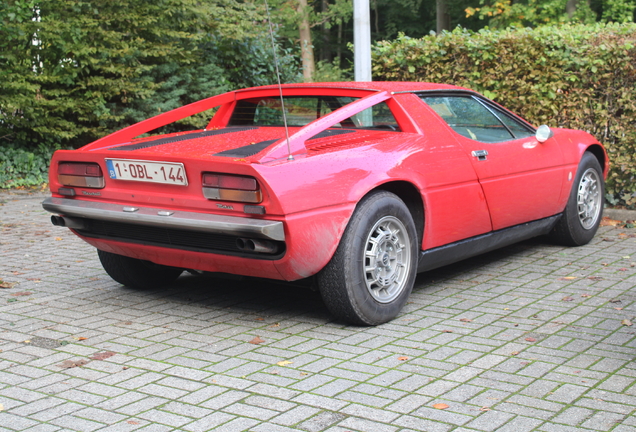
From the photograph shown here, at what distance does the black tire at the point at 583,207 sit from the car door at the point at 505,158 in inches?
13.6

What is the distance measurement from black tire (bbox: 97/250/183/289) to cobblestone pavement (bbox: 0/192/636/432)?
0.30ft

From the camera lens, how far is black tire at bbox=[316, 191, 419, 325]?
4.26 m

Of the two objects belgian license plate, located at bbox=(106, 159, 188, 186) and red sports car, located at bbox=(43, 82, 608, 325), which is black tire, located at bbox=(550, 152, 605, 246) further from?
belgian license plate, located at bbox=(106, 159, 188, 186)

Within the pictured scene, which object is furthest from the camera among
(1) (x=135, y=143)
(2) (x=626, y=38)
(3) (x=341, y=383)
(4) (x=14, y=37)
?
(4) (x=14, y=37)

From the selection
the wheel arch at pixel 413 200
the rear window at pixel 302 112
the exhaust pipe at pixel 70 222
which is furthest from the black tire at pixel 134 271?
the wheel arch at pixel 413 200

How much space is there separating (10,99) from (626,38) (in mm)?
8408

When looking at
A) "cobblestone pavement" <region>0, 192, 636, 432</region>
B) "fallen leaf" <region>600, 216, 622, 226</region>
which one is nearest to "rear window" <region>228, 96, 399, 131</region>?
"cobblestone pavement" <region>0, 192, 636, 432</region>

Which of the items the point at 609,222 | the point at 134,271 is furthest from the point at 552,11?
the point at 134,271

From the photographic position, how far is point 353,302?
4.30 meters

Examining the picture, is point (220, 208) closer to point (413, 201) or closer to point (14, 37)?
point (413, 201)

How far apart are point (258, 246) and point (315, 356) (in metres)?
0.68

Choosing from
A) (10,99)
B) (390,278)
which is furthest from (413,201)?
(10,99)

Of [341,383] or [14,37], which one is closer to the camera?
[341,383]

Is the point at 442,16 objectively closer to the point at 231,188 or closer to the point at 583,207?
the point at 583,207
